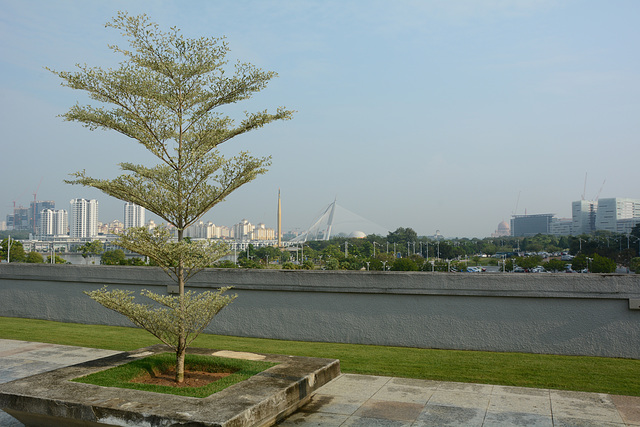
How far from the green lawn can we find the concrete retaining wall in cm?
27

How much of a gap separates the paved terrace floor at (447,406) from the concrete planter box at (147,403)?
0.40m

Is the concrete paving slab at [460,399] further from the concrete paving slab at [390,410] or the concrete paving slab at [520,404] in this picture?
the concrete paving slab at [390,410]

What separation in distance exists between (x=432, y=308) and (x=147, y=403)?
18.8ft

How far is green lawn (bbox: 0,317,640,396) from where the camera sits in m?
7.35

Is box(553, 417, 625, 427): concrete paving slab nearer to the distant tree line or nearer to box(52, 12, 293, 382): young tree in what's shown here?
box(52, 12, 293, 382): young tree

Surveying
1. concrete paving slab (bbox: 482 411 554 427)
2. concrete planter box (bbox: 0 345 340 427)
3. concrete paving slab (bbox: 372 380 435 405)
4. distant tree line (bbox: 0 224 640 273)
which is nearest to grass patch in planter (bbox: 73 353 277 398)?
concrete planter box (bbox: 0 345 340 427)

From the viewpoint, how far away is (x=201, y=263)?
670 cm

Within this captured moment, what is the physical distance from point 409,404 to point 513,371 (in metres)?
2.32

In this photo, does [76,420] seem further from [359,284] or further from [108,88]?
[359,284]

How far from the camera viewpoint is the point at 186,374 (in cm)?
708

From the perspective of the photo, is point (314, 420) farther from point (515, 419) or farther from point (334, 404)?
point (515, 419)

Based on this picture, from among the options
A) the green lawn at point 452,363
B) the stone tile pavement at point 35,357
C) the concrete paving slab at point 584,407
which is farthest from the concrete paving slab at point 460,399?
the stone tile pavement at point 35,357

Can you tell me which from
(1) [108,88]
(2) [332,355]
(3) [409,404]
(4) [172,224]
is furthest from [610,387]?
(1) [108,88]

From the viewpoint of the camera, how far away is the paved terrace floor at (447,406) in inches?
227
